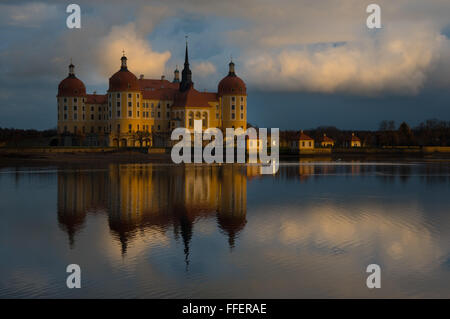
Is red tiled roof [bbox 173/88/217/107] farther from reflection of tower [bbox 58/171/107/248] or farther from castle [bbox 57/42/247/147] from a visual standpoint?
reflection of tower [bbox 58/171/107/248]

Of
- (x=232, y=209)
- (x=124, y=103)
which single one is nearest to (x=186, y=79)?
(x=124, y=103)

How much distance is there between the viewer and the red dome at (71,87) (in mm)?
91312

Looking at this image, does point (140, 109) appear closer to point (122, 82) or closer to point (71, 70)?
point (122, 82)

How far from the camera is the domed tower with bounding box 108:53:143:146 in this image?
86312 millimetres

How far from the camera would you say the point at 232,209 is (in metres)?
21.1

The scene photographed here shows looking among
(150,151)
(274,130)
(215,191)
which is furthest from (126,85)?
(215,191)

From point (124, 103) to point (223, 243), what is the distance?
75285mm

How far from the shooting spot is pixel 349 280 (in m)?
10.9

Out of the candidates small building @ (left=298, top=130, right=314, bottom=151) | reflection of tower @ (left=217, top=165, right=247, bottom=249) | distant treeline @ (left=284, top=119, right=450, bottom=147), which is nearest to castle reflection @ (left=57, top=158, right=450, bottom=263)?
reflection of tower @ (left=217, top=165, right=247, bottom=249)

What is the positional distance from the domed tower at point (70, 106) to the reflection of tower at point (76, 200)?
58.8m

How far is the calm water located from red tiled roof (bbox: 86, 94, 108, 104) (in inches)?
2698

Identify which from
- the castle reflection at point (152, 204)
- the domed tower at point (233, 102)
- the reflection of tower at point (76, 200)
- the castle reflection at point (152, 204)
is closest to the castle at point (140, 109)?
the domed tower at point (233, 102)

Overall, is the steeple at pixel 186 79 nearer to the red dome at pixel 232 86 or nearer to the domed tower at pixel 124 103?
the red dome at pixel 232 86

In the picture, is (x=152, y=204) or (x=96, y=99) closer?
(x=152, y=204)
